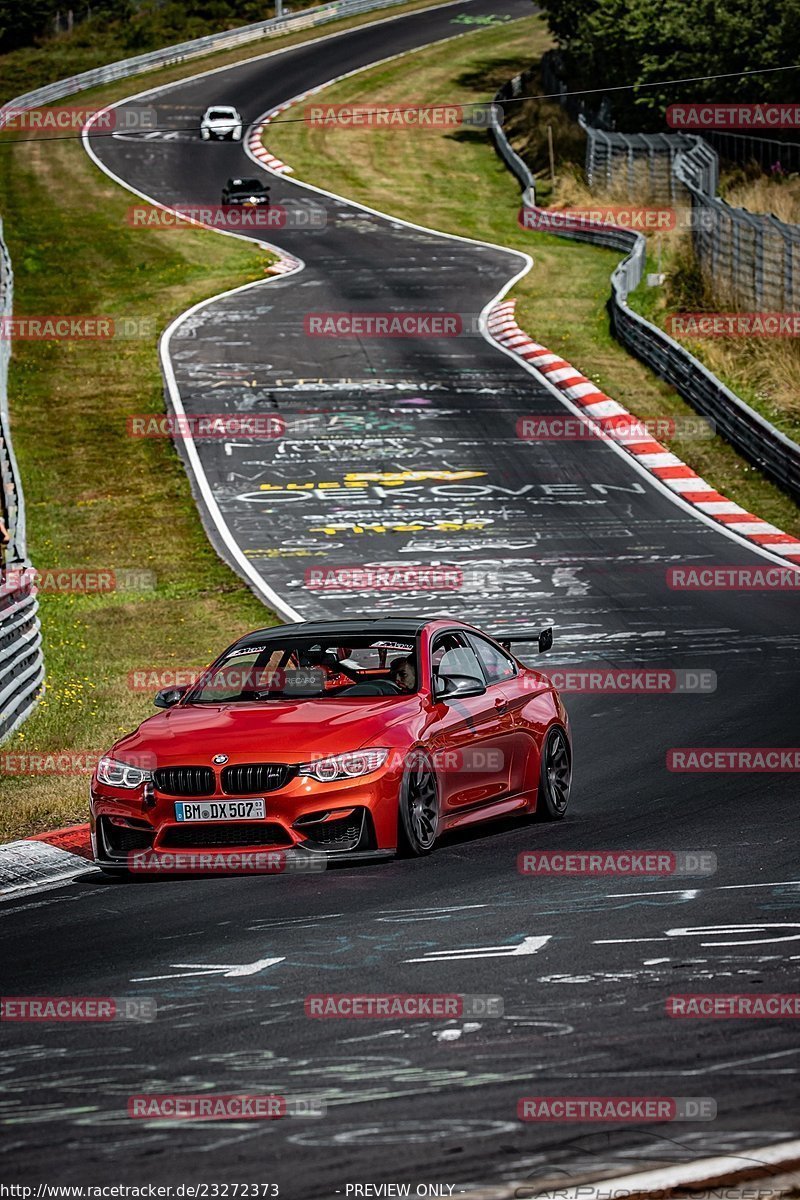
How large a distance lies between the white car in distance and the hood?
58121 mm

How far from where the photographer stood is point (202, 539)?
26.7m

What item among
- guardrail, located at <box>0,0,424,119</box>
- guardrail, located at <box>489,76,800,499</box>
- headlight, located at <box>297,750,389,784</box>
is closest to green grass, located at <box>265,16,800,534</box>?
guardrail, located at <box>489,76,800,499</box>

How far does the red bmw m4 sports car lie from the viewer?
1014cm

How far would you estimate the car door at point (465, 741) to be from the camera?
1100 centimetres

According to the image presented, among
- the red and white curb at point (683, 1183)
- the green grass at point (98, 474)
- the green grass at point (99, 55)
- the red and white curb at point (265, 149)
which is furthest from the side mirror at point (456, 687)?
the green grass at point (99, 55)

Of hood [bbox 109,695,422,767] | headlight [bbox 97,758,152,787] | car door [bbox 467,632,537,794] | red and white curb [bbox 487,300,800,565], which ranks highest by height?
hood [bbox 109,695,422,767]

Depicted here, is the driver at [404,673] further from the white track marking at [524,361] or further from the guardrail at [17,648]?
the white track marking at [524,361]

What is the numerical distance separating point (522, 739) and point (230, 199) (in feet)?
147

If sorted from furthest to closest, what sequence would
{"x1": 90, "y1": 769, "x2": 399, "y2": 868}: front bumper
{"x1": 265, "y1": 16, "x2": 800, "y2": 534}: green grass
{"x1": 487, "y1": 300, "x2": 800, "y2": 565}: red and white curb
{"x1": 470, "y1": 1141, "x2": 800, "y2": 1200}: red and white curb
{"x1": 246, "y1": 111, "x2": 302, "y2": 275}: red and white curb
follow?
{"x1": 246, "y1": 111, "x2": 302, "y2": 275}: red and white curb → {"x1": 265, "y1": 16, "x2": 800, "y2": 534}: green grass → {"x1": 487, "y1": 300, "x2": 800, "y2": 565}: red and white curb → {"x1": 90, "y1": 769, "x2": 399, "y2": 868}: front bumper → {"x1": 470, "y1": 1141, "x2": 800, "y2": 1200}: red and white curb

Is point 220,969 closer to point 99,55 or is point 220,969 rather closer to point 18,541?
point 18,541

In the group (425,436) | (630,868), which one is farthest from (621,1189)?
(425,436)

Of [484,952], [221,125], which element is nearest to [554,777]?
[484,952]

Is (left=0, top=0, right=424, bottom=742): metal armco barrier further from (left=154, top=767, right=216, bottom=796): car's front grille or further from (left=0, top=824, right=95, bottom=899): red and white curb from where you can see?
(left=154, top=767, right=216, bottom=796): car's front grille

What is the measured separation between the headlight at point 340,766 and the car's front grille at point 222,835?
351 mm
